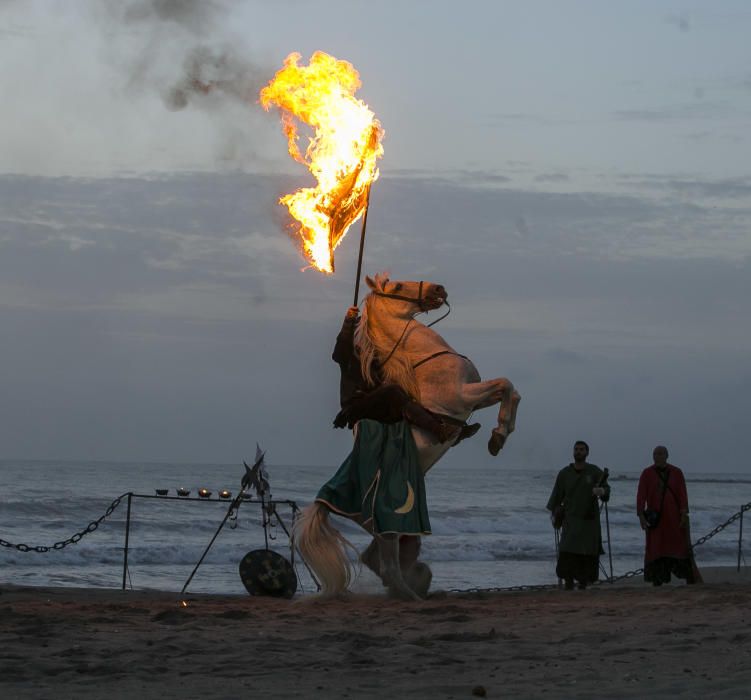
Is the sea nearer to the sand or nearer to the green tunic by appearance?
the sand

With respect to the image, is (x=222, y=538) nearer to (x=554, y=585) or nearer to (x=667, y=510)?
(x=554, y=585)

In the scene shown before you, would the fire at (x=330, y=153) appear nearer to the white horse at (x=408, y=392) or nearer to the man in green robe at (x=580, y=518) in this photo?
the white horse at (x=408, y=392)

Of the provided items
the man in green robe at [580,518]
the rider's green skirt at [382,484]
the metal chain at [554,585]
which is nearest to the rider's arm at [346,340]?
the rider's green skirt at [382,484]

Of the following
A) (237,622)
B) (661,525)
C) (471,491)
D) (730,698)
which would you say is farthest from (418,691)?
(471,491)

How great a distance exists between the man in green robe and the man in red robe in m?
0.44

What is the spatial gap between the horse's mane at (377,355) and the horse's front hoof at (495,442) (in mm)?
586

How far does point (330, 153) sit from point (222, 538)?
20609mm

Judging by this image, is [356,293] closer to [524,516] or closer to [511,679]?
[511,679]

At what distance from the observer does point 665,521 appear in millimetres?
12523

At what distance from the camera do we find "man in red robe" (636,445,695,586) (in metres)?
12.5

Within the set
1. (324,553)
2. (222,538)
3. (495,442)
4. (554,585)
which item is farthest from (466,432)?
(222,538)

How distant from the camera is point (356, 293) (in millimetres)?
9711

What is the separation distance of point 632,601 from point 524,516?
110 feet

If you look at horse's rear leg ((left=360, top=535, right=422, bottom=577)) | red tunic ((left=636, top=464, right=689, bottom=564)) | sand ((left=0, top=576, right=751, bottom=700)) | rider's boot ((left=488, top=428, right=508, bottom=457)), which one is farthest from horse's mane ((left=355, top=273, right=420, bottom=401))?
red tunic ((left=636, top=464, right=689, bottom=564))
